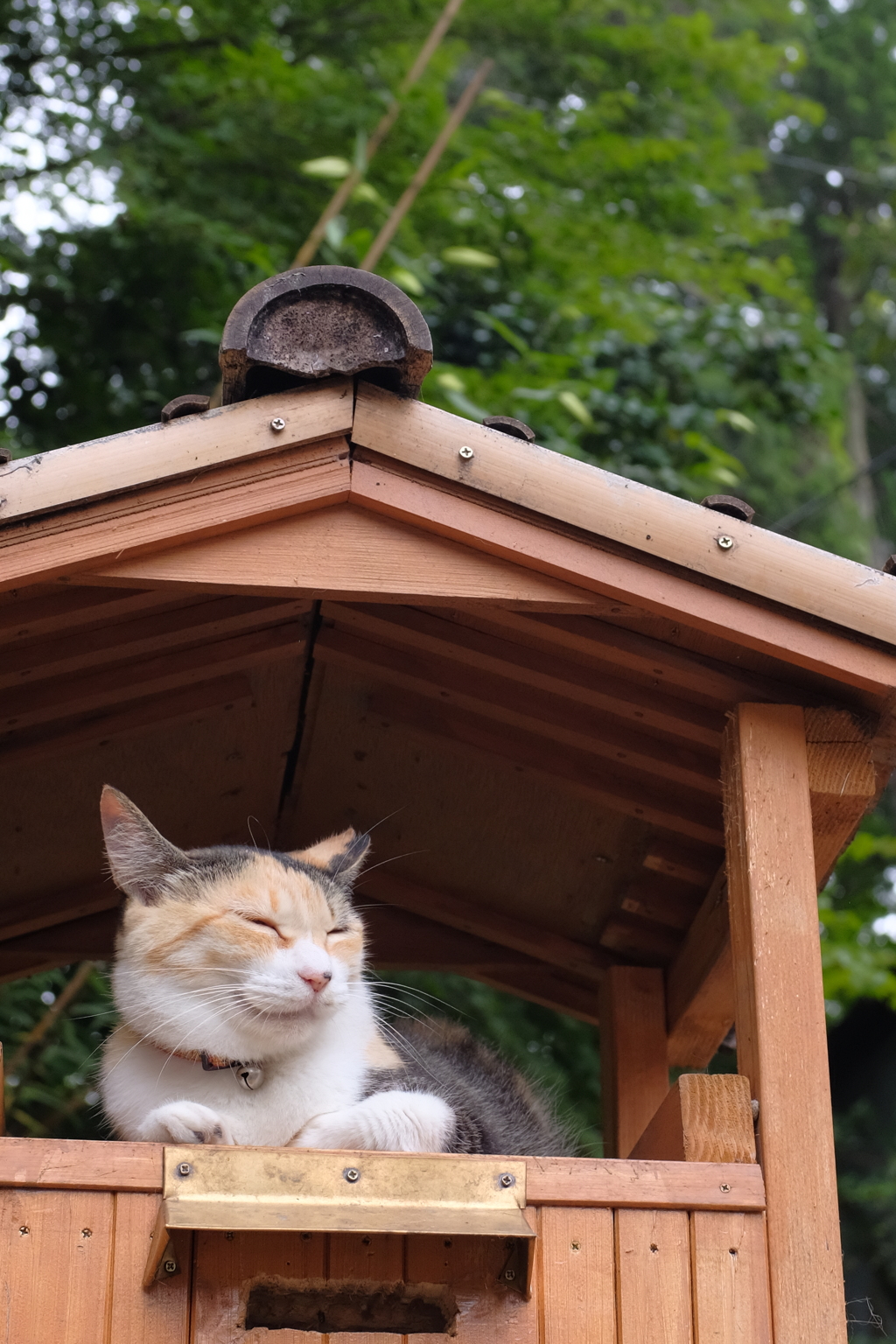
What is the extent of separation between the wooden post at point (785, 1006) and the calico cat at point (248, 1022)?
449 millimetres

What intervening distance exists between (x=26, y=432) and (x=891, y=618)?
4089mm

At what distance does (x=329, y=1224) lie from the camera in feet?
5.38

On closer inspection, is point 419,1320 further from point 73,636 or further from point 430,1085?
point 73,636

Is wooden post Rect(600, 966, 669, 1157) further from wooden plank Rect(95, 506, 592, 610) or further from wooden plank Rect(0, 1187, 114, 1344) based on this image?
wooden plank Rect(0, 1187, 114, 1344)

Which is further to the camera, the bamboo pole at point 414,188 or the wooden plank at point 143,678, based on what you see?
the bamboo pole at point 414,188

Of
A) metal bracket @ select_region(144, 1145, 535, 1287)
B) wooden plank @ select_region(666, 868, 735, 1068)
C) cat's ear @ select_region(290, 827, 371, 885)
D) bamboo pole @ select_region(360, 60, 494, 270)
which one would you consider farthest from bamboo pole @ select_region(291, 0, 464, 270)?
metal bracket @ select_region(144, 1145, 535, 1287)

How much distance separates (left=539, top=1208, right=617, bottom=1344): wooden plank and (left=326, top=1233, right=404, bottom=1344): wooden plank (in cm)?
21

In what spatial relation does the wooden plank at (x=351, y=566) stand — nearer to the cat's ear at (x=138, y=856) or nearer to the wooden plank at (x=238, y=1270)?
the cat's ear at (x=138, y=856)

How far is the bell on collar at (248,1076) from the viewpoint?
1955mm

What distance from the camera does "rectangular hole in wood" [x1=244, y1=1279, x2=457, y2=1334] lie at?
181cm

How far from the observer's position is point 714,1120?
1901mm

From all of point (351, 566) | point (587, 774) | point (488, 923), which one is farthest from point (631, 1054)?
point (351, 566)

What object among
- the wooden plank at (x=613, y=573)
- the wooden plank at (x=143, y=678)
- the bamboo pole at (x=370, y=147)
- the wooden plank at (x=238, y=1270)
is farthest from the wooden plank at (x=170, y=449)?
the bamboo pole at (x=370, y=147)

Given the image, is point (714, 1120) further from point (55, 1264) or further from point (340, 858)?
point (55, 1264)
